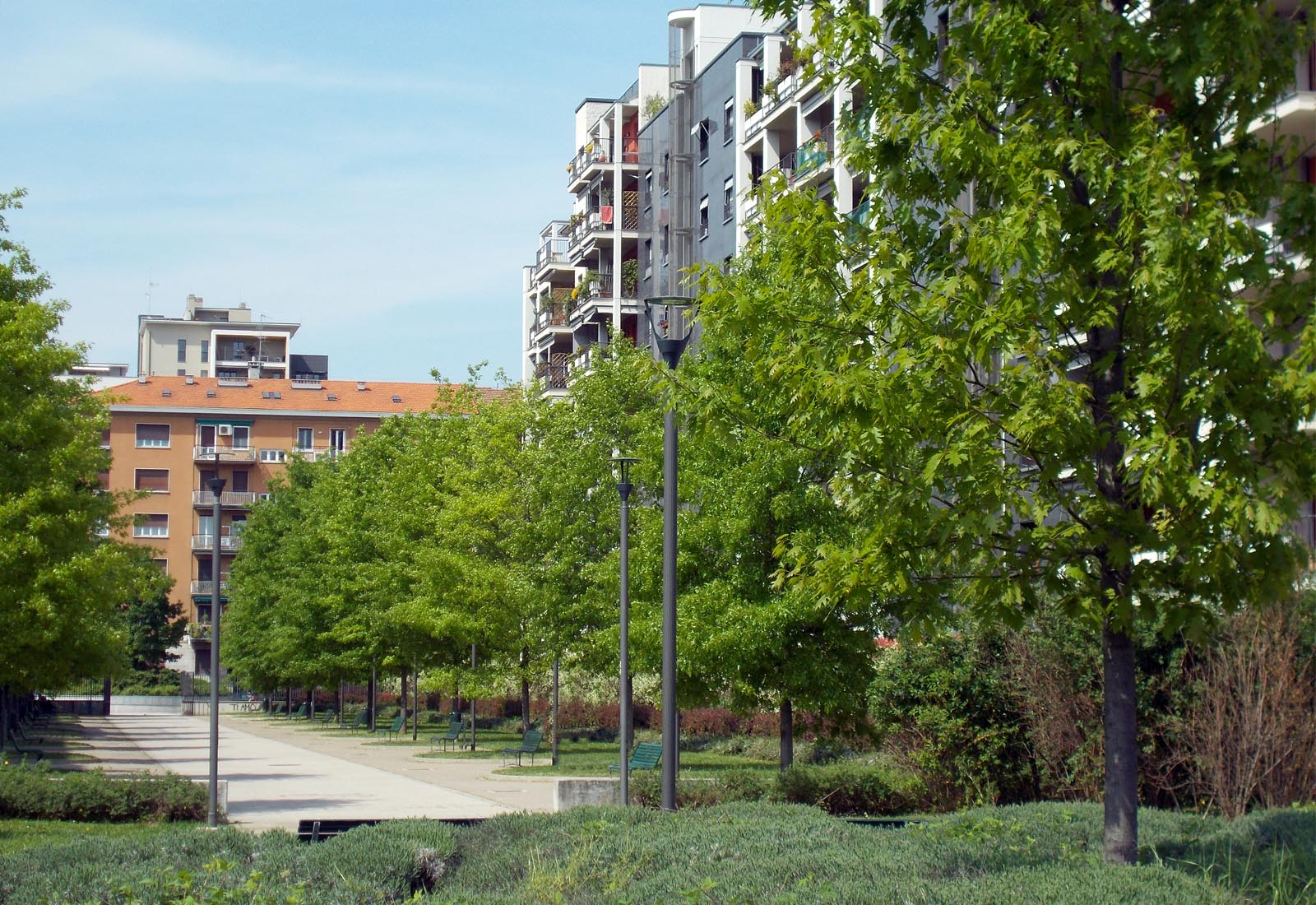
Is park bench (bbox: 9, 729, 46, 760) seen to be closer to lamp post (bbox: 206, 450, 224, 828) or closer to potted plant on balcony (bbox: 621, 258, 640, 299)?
lamp post (bbox: 206, 450, 224, 828)

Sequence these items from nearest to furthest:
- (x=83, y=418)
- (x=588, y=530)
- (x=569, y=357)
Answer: (x=83, y=418), (x=588, y=530), (x=569, y=357)

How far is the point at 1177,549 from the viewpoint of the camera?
838cm

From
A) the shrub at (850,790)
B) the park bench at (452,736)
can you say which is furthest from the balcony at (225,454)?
the shrub at (850,790)

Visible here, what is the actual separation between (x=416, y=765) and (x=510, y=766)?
2687 mm

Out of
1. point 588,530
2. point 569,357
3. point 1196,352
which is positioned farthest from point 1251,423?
point 569,357

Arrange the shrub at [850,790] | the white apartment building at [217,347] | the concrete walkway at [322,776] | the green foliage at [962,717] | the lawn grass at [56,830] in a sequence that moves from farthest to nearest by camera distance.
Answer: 1. the white apartment building at [217,347]
2. the concrete walkway at [322,776]
3. the shrub at [850,790]
4. the green foliage at [962,717]
5. the lawn grass at [56,830]

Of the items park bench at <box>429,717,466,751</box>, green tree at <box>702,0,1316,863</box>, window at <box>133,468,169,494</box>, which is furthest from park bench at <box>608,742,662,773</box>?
window at <box>133,468,169,494</box>

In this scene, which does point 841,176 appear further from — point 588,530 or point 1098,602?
point 1098,602

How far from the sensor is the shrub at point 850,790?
18516mm

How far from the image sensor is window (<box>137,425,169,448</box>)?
93.1 m

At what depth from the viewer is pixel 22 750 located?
109ft

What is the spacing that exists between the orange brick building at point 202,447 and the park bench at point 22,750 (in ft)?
171

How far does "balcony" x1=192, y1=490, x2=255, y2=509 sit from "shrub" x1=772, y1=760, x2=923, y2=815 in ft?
255

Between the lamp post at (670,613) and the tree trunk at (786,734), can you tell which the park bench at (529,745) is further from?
the lamp post at (670,613)
